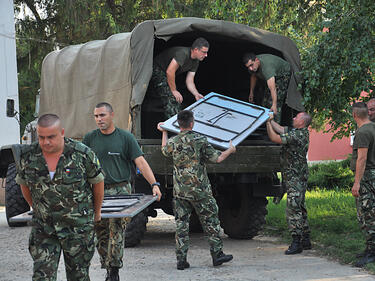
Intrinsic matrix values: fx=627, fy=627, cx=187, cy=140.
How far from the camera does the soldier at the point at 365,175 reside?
6543 millimetres

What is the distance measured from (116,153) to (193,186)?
4.06ft

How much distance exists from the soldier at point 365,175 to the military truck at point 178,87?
5.02ft

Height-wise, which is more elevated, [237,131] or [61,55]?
[61,55]

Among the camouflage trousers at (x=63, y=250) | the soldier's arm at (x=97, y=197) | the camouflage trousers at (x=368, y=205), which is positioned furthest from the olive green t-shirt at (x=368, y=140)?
the camouflage trousers at (x=63, y=250)

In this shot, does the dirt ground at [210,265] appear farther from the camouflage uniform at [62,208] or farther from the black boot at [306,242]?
the camouflage uniform at [62,208]

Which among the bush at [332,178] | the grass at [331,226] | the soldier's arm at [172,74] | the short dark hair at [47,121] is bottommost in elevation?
the bush at [332,178]

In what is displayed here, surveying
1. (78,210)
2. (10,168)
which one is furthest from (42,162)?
(10,168)

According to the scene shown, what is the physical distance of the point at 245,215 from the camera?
871 centimetres

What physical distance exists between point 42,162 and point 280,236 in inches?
221

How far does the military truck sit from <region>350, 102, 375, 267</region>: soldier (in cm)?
153

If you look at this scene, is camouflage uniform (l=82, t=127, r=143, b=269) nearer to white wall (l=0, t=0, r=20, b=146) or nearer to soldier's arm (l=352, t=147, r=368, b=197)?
soldier's arm (l=352, t=147, r=368, b=197)

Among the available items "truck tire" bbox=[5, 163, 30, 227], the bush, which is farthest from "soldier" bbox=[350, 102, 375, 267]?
the bush

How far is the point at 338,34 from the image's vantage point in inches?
324

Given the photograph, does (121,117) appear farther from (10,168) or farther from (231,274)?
(10,168)
